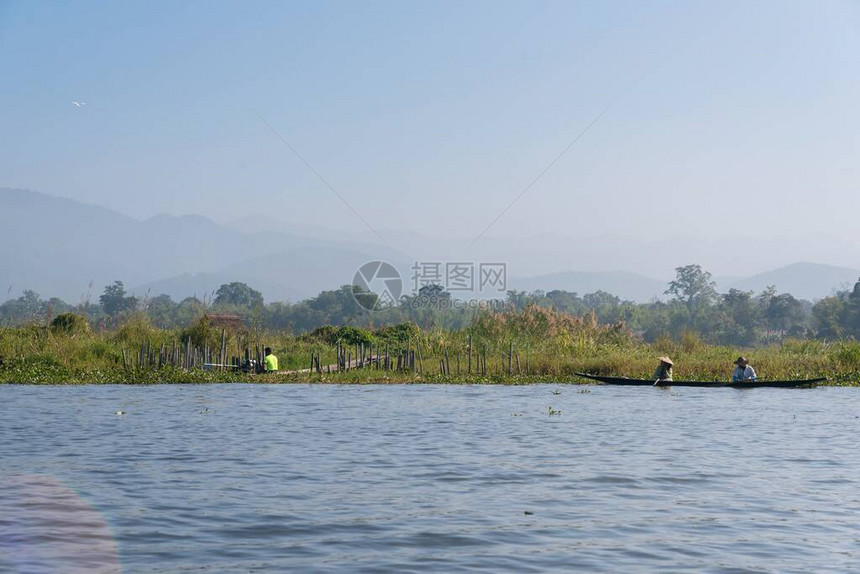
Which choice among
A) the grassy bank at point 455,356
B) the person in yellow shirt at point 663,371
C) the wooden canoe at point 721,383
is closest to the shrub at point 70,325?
the grassy bank at point 455,356

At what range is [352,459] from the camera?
14.3 metres

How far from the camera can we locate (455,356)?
3191cm

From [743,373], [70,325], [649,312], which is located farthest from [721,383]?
[649,312]

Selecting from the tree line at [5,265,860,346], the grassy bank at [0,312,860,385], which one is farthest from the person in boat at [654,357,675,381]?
the tree line at [5,265,860,346]

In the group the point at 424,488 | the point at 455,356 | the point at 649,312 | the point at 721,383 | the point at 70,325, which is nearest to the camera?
the point at 424,488

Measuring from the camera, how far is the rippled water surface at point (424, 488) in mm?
8875

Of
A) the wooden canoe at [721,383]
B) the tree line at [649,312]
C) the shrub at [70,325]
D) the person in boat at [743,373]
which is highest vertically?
the tree line at [649,312]

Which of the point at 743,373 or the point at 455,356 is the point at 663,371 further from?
the point at 455,356

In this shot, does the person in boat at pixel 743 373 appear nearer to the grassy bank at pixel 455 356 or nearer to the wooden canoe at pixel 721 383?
the wooden canoe at pixel 721 383

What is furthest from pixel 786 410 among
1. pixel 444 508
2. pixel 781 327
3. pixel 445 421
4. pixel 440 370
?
pixel 781 327

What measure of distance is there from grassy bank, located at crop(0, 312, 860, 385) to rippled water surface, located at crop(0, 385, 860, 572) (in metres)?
5.17

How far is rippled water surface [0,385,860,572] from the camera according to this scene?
888 cm

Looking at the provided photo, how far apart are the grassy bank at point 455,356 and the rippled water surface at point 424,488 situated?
5170 millimetres

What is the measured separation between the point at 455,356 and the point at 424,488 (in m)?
19.9
